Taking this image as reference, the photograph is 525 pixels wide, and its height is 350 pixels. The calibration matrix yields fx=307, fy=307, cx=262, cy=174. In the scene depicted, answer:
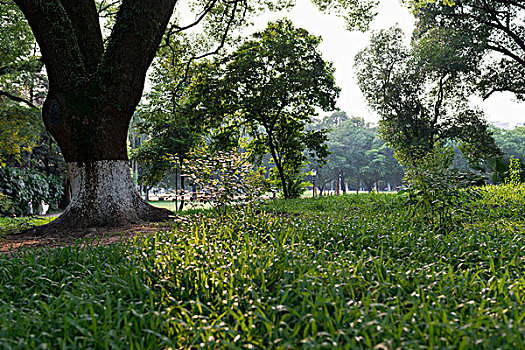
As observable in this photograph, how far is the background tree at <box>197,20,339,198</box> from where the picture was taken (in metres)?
9.66

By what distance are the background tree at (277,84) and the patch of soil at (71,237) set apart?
6.27 m

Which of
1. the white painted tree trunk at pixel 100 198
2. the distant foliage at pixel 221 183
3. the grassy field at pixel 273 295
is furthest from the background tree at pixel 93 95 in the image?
the grassy field at pixel 273 295

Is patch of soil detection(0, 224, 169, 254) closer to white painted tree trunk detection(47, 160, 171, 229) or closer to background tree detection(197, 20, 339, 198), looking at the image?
white painted tree trunk detection(47, 160, 171, 229)

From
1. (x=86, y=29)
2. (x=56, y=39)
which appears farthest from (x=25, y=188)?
(x=56, y=39)

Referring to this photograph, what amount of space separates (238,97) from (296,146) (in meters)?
2.66

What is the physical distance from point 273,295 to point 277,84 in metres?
8.57

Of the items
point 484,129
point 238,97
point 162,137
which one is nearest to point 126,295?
point 238,97

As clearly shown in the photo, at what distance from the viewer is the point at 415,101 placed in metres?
18.7

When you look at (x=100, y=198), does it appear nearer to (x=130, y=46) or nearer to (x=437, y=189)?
(x=130, y=46)

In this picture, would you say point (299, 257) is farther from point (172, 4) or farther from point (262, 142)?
point (262, 142)

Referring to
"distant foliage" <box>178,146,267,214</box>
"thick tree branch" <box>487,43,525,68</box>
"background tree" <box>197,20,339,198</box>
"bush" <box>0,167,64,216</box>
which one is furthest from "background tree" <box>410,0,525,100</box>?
"bush" <box>0,167,64,216</box>

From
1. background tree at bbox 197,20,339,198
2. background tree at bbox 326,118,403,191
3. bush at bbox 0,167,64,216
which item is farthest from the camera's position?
background tree at bbox 326,118,403,191

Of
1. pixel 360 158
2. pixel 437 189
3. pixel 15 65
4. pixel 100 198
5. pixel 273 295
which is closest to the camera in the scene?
pixel 273 295

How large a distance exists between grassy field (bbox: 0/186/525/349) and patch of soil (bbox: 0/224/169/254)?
2.95 feet
